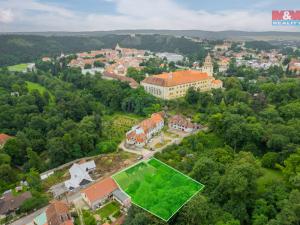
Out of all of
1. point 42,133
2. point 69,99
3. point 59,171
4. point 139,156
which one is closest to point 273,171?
point 139,156

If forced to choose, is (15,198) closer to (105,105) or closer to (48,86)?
(105,105)

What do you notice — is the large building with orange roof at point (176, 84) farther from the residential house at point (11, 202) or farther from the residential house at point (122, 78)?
the residential house at point (11, 202)

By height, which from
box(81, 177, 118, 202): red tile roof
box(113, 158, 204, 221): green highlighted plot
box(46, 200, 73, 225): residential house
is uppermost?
box(113, 158, 204, 221): green highlighted plot

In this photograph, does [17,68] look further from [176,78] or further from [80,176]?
[80,176]

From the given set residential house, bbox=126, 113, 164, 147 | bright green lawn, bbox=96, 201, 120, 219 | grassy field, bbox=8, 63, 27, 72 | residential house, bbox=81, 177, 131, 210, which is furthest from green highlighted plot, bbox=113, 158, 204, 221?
grassy field, bbox=8, 63, 27, 72

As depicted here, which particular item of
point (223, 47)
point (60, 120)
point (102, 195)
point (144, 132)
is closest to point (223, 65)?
point (223, 47)

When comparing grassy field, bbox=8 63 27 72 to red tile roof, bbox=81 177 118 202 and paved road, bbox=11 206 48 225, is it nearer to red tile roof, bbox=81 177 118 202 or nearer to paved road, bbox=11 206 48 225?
paved road, bbox=11 206 48 225
